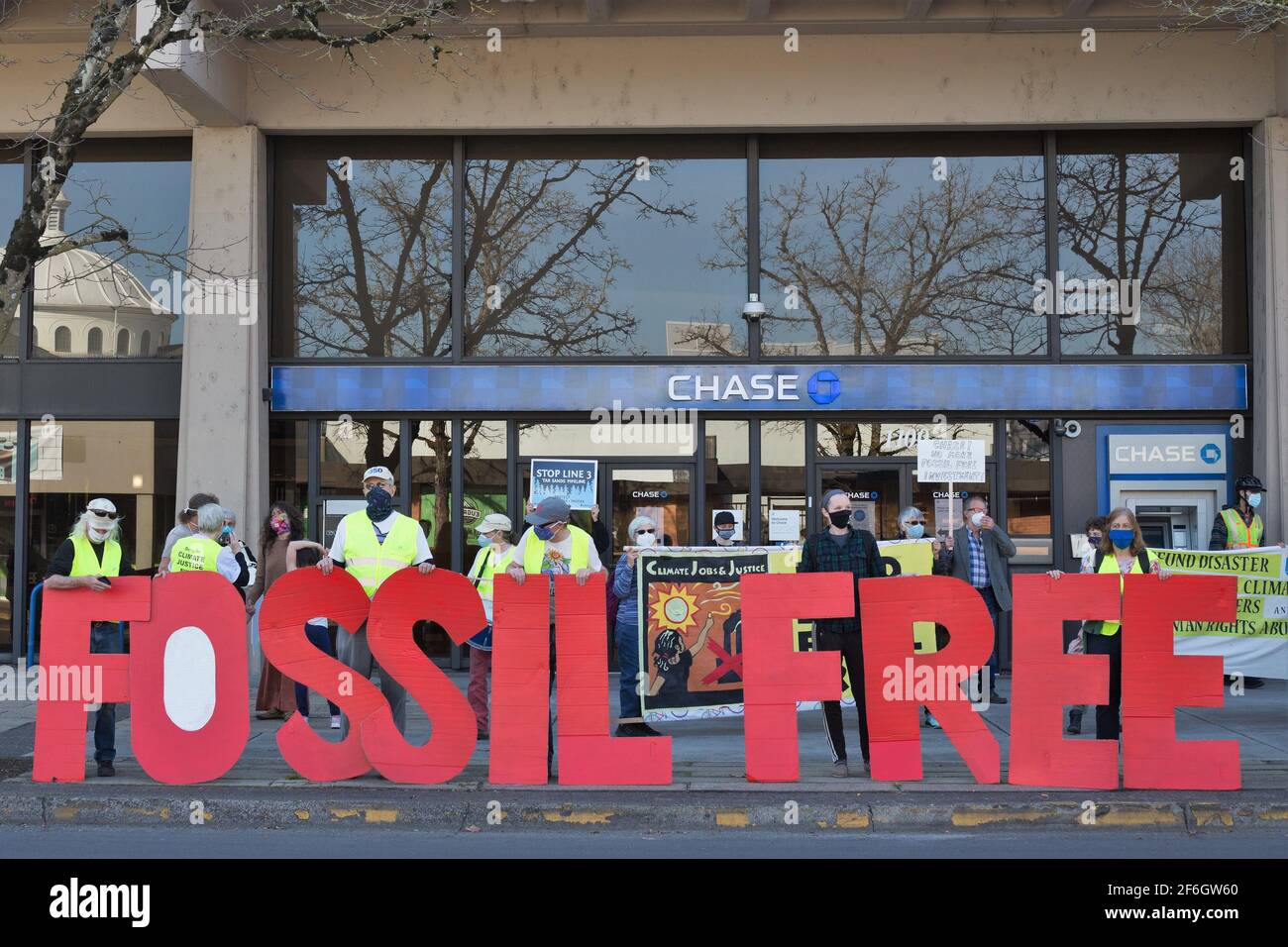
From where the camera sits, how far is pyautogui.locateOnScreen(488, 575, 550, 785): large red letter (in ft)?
26.1

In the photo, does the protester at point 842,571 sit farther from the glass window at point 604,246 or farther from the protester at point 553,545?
the glass window at point 604,246

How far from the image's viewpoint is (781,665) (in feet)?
26.1

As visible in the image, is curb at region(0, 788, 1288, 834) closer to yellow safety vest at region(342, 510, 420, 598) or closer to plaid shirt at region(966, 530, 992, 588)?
yellow safety vest at region(342, 510, 420, 598)

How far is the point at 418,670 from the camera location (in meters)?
8.01

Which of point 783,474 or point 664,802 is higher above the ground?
point 783,474

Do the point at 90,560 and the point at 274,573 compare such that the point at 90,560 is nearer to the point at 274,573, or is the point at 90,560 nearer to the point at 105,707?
the point at 105,707

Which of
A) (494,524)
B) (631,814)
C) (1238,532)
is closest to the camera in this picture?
(631,814)

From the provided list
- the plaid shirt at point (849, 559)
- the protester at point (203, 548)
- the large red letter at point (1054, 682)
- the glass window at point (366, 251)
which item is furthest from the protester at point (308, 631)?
the large red letter at point (1054, 682)

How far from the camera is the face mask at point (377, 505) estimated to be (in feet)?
28.8

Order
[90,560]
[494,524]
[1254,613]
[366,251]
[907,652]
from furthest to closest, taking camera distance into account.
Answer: [366,251], [1254,613], [494,524], [90,560], [907,652]

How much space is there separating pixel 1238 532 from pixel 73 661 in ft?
34.2

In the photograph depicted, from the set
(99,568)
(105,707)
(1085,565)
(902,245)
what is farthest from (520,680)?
(902,245)

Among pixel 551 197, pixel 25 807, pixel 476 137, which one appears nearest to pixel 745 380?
pixel 551 197

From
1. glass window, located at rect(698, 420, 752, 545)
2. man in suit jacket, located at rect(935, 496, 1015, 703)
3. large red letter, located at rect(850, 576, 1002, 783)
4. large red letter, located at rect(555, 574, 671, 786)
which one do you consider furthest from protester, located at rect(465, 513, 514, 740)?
glass window, located at rect(698, 420, 752, 545)
